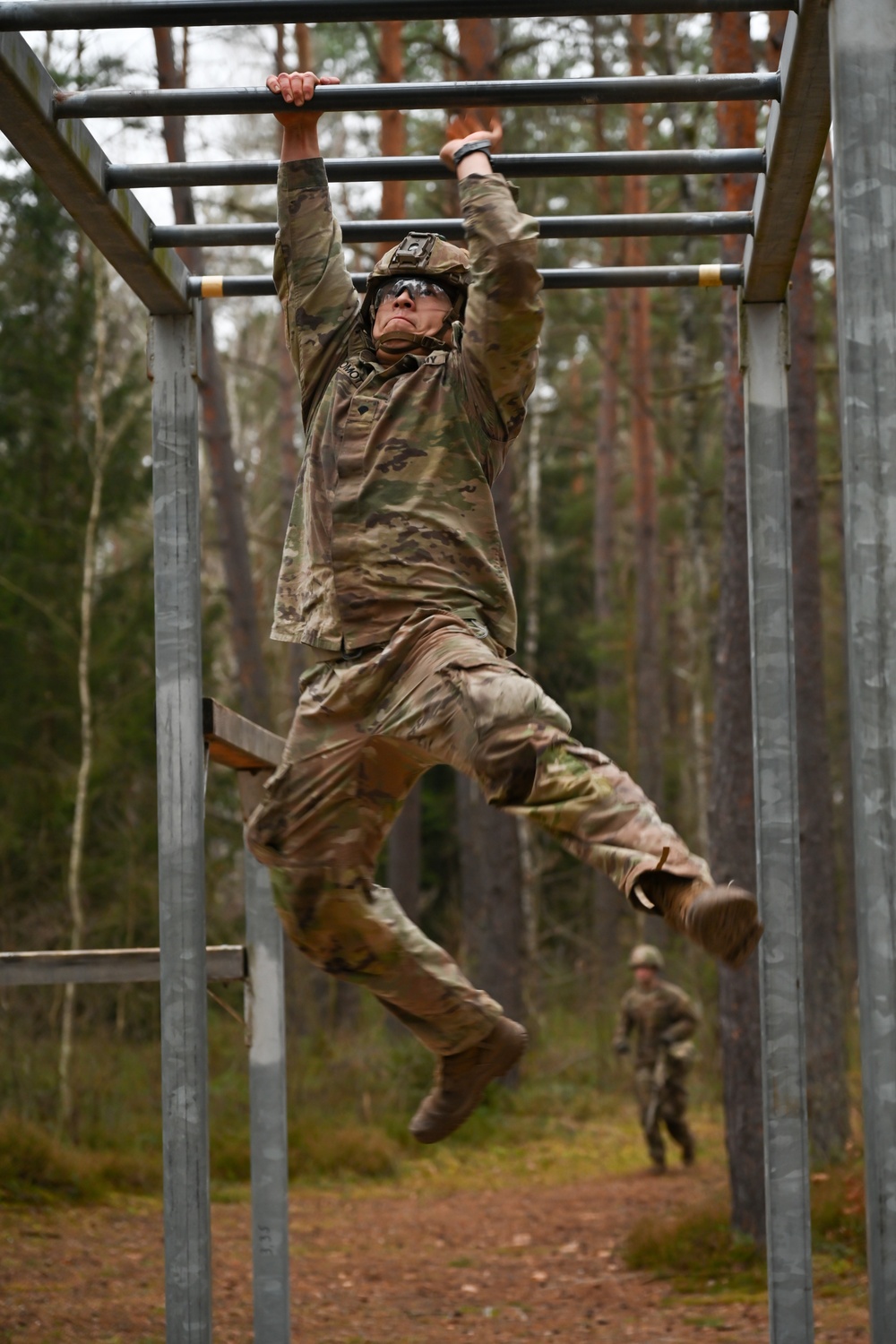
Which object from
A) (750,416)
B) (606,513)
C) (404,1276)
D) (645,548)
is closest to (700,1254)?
(404,1276)

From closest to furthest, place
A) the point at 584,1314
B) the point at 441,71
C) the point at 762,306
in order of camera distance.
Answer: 1. the point at 762,306
2. the point at 584,1314
3. the point at 441,71

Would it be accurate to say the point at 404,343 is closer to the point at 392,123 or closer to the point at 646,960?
the point at 646,960

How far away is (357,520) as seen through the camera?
124 inches

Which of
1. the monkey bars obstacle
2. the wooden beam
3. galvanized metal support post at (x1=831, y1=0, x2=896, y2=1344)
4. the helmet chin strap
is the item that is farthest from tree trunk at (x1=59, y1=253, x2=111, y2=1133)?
galvanized metal support post at (x1=831, y1=0, x2=896, y2=1344)

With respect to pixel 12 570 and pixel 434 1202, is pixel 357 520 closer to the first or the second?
pixel 434 1202

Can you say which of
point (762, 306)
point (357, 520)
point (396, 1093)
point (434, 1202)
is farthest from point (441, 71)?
point (357, 520)

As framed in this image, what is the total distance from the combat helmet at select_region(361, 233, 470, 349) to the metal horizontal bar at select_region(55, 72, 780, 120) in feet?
1.09

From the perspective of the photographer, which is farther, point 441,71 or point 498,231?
point 441,71

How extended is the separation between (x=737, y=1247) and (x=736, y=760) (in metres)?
2.51

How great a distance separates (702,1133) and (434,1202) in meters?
3.60

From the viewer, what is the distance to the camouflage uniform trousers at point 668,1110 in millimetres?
10930

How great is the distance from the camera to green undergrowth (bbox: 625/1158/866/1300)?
24.9 ft

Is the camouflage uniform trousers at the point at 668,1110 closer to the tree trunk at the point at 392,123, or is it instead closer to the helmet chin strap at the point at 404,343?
the tree trunk at the point at 392,123

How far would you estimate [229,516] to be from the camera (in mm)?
13727
